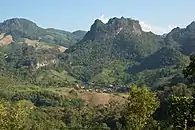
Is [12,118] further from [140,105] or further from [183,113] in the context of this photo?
[183,113]

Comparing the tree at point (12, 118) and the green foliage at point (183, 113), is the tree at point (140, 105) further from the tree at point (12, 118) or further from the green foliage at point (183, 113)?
the green foliage at point (183, 113)

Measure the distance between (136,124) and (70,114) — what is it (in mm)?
142163

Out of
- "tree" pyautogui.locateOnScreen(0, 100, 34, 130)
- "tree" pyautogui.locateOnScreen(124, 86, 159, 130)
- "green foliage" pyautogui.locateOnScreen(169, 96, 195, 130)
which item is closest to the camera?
"green foliage" pyautogui.locateOnScreen(169, 96, 195, 130)

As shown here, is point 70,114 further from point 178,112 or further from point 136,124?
point 178,112

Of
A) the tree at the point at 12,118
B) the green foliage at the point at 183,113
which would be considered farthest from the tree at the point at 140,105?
the green foliage at the point at 183,113

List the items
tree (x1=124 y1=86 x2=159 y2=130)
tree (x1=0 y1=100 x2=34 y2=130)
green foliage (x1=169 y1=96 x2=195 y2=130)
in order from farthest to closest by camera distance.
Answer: tree (x1=124 y1=86 x2=159 y2=130), tree (x1=0 y1=100 x2=34 y2=130), green foliage (x1=169 y1=96 x2=195 y2=130)

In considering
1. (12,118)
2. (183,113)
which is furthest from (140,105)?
(183,113)

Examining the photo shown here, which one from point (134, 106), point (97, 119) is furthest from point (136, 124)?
point (97, 119)

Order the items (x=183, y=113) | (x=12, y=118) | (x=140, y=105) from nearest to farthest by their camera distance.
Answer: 1. (x=183, y=113)
2. (x=12, y=118)
3. (x=140, y=105)

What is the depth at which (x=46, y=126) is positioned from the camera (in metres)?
162

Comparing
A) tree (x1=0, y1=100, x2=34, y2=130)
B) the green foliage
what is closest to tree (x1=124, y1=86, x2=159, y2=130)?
tree (x1=0, y1=100, x2=34, y2=130)

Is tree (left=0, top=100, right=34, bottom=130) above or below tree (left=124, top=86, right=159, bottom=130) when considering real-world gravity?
below

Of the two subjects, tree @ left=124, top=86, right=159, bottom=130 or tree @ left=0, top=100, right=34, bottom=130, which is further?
A: tree @ left=124, top=86, right=159, bottom=130

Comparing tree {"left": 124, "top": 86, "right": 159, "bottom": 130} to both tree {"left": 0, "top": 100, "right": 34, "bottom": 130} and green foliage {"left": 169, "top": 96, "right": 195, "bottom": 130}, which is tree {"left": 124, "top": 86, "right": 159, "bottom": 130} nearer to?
tree {"left": 0, "top": 100, "right": 34, "bottom": 130}
